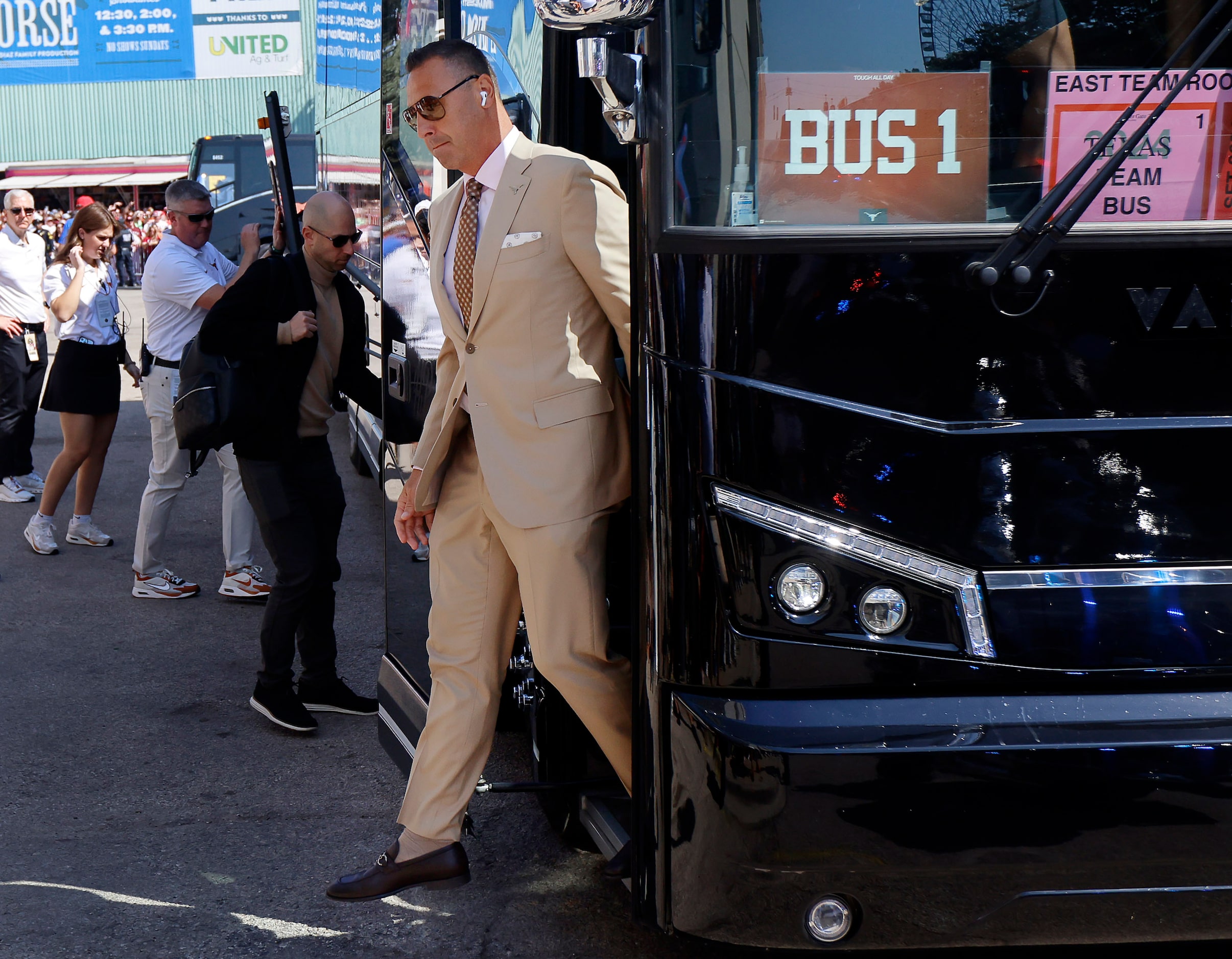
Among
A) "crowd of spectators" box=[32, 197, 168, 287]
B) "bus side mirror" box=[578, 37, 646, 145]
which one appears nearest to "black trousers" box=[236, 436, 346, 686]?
"bus side mirror" box=[578, 37, 646, 145]

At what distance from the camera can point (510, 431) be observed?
9.12 feet

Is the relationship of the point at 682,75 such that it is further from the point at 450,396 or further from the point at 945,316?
the point at 450,396

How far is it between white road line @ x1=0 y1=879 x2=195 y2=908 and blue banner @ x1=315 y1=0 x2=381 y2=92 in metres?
2.83

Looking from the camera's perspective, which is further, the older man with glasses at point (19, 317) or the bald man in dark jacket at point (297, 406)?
the older man with glasses at point (19, 317)

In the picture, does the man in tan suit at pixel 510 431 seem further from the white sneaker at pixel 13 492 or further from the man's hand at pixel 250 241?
the white sneaker at pixel 13 492

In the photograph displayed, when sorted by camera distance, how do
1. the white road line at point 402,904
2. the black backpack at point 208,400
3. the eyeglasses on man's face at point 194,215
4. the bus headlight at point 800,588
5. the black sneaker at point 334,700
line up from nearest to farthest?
the bus headlight at point 800,588
the white road line at point 402,904
the black backpack at point 208,400
the black sneaker at point 334,700
the eyeglasses on man's face at point 194,215

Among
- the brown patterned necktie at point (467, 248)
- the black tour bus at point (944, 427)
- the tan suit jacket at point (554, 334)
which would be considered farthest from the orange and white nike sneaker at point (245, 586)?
the black tour bus at point (944, 427)

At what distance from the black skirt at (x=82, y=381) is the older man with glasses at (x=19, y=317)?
3.90ft

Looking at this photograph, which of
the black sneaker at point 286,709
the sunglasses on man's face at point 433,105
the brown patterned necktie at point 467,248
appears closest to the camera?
the sunglasses on man's face at point 433,105

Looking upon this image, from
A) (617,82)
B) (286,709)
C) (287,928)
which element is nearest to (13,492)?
(286,709)

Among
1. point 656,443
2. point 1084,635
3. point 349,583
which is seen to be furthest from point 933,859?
point 349,583

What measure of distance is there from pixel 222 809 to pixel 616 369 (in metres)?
2.01

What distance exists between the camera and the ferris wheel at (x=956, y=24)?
89.7 inches

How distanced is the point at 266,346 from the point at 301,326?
137mm
